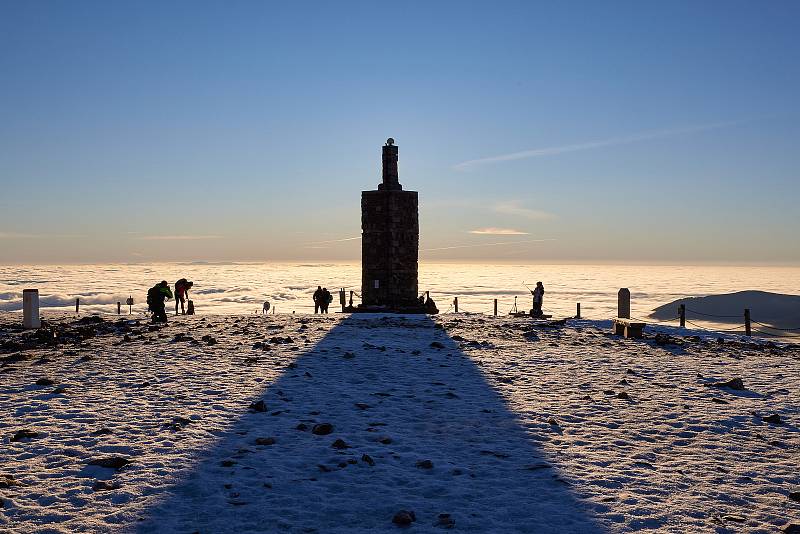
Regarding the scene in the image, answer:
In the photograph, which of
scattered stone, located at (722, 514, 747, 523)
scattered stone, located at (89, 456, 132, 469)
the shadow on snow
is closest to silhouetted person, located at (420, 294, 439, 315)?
the shadow on snow

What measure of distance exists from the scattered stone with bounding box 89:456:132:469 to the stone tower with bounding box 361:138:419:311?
76.4 ft

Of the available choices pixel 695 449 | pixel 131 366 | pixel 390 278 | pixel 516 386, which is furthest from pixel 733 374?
pixel 390 278

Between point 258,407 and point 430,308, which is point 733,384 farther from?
point 430,308

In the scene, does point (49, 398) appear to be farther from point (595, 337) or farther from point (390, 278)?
point (390, 278)

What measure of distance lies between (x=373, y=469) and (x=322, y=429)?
153cm

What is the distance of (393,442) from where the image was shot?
7.62m

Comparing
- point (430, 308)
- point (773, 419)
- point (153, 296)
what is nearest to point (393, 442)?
point (773, 419)

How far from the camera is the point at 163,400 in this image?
958 centimetres

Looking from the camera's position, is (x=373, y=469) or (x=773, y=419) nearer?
(x=373, y=469)

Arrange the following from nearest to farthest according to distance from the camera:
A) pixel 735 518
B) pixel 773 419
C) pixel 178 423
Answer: pixel 735 518, pixel 178 423, pixel 773 419

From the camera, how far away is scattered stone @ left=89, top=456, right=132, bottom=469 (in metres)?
6.55

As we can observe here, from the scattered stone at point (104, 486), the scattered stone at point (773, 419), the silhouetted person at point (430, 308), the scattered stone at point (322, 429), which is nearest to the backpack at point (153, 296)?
the silhouetted person at point (430, 308)

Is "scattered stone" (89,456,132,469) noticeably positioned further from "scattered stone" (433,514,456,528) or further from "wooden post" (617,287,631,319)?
"wooden post" (617,287,631,319)

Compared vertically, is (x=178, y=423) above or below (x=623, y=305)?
below
